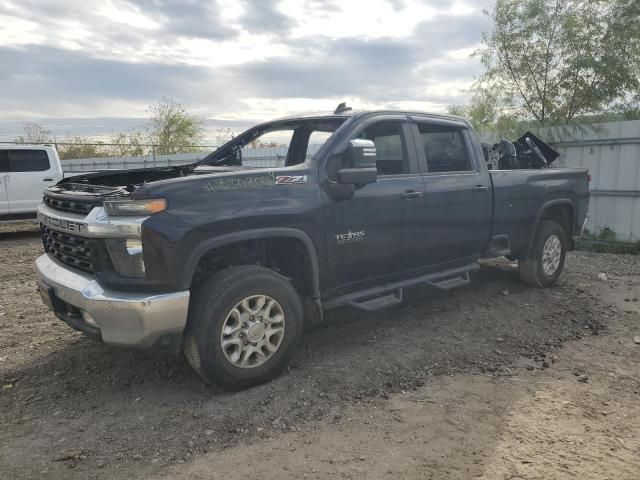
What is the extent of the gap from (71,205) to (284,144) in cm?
228

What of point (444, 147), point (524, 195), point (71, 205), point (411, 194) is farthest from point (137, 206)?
point (524, 195)

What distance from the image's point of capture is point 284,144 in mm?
5355

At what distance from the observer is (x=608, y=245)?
9266 millimetres

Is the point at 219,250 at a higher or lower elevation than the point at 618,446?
higher

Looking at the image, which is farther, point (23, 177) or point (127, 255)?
point (23, 177)

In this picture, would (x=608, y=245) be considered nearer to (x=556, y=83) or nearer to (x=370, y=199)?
(x=556, y=83)

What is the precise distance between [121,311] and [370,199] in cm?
205

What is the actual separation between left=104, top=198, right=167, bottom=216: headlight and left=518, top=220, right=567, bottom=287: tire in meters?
4.44

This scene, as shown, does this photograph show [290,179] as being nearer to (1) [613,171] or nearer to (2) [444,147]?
(2) [444,147]

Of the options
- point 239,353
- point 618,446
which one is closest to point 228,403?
point 239,353

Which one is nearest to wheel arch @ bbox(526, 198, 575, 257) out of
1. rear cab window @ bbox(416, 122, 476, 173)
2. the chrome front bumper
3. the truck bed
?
the truck bed

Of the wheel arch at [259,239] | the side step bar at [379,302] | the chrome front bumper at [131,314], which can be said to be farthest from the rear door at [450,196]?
the chrome front bumper at [131,314]

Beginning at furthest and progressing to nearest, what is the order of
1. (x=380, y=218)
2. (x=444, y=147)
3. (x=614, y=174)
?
(x=614, y=174) → (x=444, y=147) → (x=380, y=218)

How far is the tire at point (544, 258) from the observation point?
6.11m
